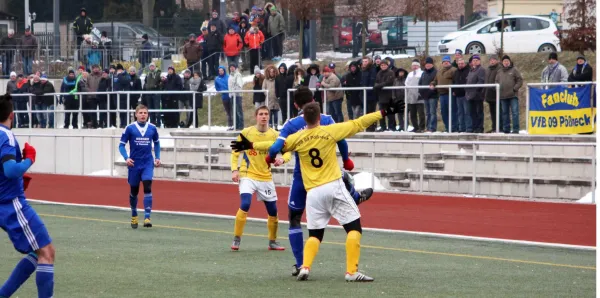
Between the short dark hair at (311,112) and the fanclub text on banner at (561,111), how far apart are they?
37.3ft

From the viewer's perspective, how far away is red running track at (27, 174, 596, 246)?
16250mm

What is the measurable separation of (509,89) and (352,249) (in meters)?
12.3

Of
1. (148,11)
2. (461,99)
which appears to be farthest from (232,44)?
(148,11)

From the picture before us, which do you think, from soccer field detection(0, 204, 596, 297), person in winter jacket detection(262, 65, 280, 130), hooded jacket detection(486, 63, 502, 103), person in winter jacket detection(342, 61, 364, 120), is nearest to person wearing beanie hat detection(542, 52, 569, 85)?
hooded jacket detection(486, 63, 502, 103)

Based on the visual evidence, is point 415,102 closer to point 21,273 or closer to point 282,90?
point 282,90

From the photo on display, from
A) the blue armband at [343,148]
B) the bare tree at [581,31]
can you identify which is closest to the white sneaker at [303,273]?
the blue armband at [343,148]

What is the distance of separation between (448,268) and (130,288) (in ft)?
11.7

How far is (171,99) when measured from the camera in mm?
29781

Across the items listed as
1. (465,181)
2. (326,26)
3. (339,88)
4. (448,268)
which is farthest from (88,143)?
(448,268)

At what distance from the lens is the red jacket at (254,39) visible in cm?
3275

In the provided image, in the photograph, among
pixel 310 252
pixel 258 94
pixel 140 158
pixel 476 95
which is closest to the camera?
pixel 310 252

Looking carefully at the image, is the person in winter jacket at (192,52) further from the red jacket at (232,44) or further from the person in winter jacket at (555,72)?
the person in winter jacket at (555,72)

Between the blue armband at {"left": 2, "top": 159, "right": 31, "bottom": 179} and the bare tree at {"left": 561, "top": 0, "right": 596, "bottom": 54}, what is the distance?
73.1ft

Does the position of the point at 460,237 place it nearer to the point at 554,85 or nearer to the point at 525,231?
the point at 525,231
